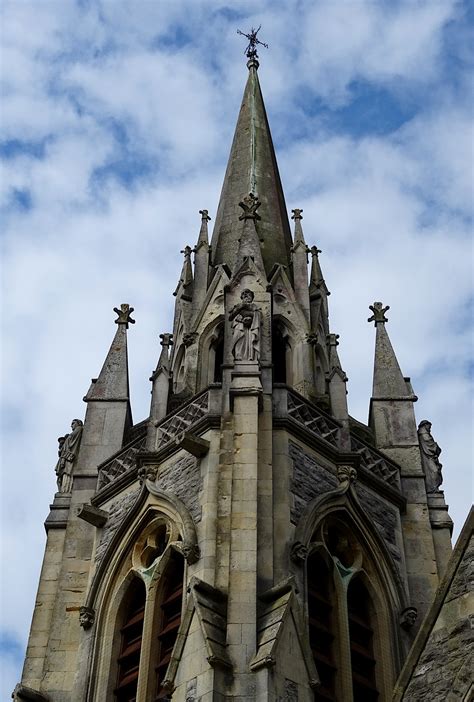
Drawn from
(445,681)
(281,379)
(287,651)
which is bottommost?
A: (445,681)

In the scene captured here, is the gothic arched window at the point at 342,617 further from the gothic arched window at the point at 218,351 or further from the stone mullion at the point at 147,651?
the gothic arched window at the point at 218,351

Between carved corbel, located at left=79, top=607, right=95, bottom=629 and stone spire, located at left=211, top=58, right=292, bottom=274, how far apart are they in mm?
9257

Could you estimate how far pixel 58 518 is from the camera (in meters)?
21.3

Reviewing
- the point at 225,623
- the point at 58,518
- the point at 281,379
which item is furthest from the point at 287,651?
the point at 281,379

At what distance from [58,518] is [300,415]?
15.4 feet

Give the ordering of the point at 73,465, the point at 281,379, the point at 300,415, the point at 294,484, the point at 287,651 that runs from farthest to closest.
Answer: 1. the point at 281,379
2. the point at 73,465
3. the point at 300,415
4. the point at 294,484
5. the point at 287,651

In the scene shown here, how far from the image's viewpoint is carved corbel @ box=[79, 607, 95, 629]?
18938mm

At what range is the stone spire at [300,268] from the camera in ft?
83.9

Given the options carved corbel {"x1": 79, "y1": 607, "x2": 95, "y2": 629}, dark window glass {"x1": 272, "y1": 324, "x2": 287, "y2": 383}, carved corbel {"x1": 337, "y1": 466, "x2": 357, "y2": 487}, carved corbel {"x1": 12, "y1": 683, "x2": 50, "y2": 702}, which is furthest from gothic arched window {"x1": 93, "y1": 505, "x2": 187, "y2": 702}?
dark window glass {"x1": 272, "y1": 324, "x2": 287, "y2": 383}

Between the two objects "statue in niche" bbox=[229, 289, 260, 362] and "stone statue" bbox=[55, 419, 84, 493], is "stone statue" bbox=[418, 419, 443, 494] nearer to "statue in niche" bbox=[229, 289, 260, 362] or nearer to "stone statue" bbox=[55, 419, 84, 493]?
"statue in niche" bbox=[229, 289, 260, 362]

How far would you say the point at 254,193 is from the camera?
92.6 ft

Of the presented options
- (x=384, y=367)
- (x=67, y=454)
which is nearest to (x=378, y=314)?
(x=384, y=367)

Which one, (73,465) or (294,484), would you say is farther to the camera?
(73,465)

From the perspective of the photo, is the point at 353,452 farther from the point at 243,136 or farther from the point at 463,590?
the point at 243,136
